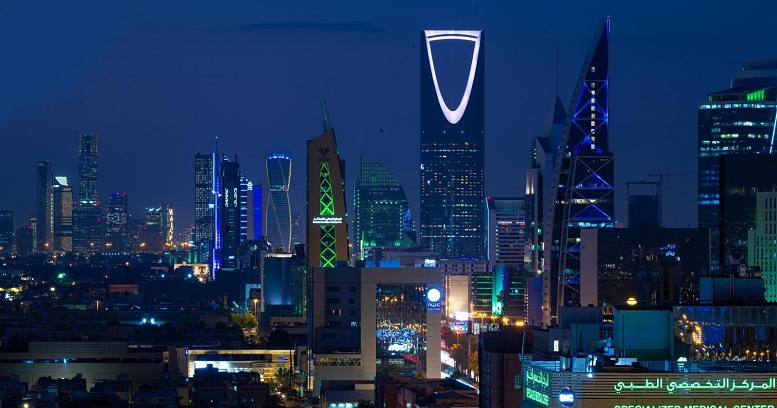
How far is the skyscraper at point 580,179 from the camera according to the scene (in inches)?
4843

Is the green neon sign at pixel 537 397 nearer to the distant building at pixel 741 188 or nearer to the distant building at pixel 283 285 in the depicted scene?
the distant building at pixel 741 188

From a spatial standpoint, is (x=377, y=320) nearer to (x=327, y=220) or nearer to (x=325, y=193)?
(x=327, y=220)

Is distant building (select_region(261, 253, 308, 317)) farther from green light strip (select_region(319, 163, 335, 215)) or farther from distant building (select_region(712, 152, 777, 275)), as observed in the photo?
distant building (select_region(712, 152, 777, 275))

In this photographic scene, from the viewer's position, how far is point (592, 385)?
2619 cm

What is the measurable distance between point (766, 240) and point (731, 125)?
47.2m

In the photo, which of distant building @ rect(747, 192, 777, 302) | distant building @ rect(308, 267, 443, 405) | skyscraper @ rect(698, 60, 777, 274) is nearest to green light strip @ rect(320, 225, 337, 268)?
skyscraper @ rect(698, 60, 777, 274)

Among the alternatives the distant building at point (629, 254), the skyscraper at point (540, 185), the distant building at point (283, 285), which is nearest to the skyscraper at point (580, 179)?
the skyscraper at point (540, 185)

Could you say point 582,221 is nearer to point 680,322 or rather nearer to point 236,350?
point 236,350

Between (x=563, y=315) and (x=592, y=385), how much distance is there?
1227 centimetres

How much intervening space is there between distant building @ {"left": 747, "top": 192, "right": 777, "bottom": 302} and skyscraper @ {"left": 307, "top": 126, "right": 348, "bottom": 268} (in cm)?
3722

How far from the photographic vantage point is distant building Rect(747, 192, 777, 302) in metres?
80.9

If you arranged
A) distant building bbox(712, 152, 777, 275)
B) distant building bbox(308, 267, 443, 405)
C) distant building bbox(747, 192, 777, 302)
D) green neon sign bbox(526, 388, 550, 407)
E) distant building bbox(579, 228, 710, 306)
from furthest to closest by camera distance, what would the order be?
distant building bbox(579, 228, 710, 306) < distant building bbox(308, 267, 443, 405) < distant building bbox(712, 152, 777, 275) < distant building bbox(747, 192, 777, 302) < green neon sign bbox(526, 388, 550, 407)

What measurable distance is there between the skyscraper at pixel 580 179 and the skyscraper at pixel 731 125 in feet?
22.0

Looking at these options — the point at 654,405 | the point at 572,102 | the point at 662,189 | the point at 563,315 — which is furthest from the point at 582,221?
the point at 654,405
